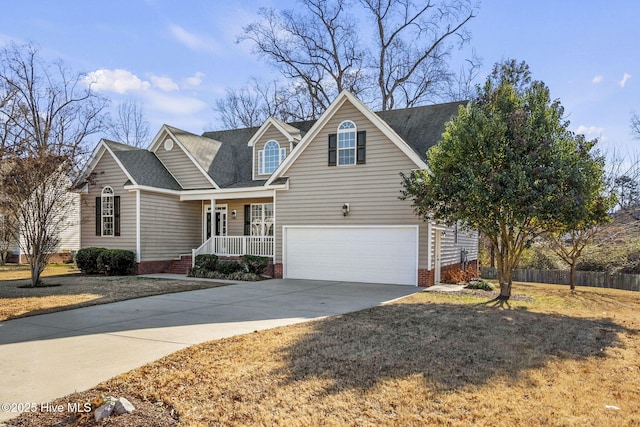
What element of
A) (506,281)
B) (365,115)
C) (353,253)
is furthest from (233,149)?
(506,281)

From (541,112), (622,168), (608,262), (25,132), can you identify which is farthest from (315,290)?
(25,132)

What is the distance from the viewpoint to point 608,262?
19.1 m

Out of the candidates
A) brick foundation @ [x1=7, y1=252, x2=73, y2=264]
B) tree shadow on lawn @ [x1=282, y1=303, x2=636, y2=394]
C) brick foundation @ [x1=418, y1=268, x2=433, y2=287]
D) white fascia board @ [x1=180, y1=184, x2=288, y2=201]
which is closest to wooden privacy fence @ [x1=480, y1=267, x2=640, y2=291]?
brick foundation @ [x1=418, y1=268, x2=433, y2=287]

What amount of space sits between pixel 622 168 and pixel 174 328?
81.4 feet

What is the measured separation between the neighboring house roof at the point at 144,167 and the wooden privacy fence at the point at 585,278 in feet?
54.6

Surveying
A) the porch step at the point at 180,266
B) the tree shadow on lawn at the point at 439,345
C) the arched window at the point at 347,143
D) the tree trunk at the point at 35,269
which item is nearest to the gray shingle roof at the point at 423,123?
the arched window at the point at 347,143

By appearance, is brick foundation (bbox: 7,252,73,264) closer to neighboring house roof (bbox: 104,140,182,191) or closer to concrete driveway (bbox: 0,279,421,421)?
neighboring house roof (bbox: 104,140,182,191)

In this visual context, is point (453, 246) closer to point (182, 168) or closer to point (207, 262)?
point (207, 262)

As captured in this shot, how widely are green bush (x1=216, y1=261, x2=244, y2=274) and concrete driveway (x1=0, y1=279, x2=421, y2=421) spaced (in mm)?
3438

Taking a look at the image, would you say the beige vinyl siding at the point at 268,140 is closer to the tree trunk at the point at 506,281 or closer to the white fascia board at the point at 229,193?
the white fascia board at the point at 229,193

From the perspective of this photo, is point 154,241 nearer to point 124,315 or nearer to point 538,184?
point 124,315

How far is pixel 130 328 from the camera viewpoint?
756 cm

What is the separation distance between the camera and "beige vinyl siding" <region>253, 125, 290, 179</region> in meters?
19.1

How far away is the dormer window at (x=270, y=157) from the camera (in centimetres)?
1918
